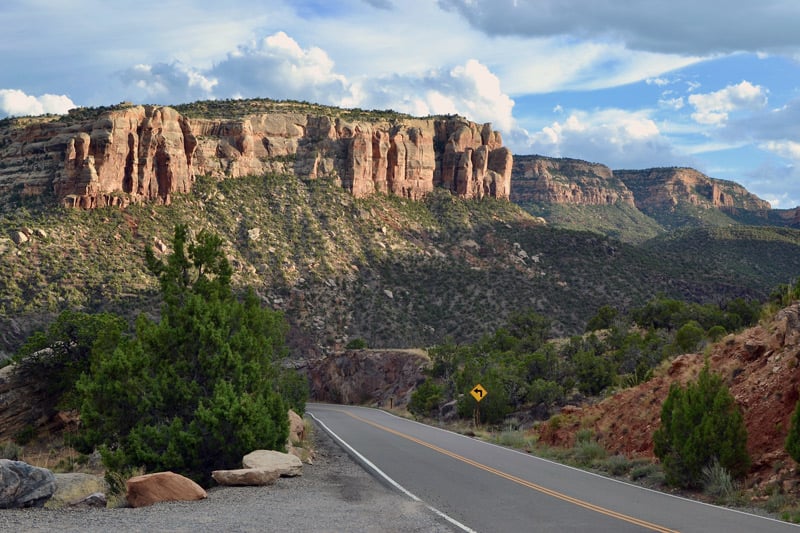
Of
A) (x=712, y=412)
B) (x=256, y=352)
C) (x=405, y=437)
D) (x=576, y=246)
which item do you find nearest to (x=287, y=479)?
(x=256, y=352)

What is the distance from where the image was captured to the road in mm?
11805

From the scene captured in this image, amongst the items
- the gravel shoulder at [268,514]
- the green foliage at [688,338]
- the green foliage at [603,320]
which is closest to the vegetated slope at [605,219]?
the green foliage at [603,320]

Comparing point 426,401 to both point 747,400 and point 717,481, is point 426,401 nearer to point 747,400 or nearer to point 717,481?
point 747,400

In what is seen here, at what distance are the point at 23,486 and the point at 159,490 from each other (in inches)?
137

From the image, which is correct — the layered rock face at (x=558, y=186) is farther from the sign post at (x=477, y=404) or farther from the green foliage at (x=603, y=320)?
the sign post at (x=477, y=404)

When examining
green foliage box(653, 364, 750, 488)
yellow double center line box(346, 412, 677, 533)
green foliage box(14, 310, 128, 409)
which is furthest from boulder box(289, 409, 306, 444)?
green foliage box(653, 364, 750, 488)

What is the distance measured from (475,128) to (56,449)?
9865cm

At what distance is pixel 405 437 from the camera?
28.2 meters

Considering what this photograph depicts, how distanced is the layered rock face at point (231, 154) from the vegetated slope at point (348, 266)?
8.37 feet

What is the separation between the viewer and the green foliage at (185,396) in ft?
57.2

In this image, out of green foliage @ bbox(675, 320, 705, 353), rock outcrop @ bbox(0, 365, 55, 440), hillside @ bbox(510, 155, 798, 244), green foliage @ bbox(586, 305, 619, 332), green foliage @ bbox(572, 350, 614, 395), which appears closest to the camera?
rock outcrop @ bbox(0, 365, 55, 440)

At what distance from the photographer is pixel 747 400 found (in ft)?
58.0

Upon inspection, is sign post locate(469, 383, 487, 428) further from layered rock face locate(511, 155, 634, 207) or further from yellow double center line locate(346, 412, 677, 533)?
layered rock face locate(511, 155, 634, 207)

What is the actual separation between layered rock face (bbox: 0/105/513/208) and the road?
65.1 metres
